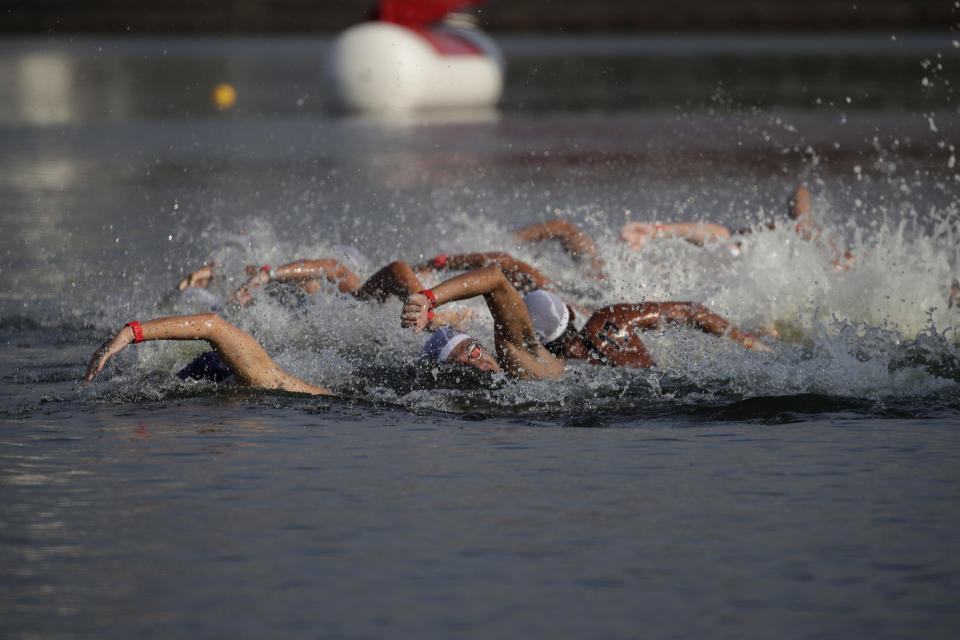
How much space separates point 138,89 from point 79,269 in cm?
3012

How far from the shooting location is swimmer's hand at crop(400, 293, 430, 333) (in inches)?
345

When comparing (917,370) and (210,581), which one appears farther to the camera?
(917,370)

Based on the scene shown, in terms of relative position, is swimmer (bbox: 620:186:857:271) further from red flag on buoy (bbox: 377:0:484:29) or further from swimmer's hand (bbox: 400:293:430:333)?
red flag on buoy (bbox: 377:0:484:29)

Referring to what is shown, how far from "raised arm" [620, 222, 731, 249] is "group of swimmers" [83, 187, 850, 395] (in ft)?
6.40

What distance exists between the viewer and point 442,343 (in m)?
10.2

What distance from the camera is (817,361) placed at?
1029 cm

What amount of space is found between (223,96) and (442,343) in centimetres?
3149

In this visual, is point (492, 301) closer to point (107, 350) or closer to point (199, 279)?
point (107, 350)

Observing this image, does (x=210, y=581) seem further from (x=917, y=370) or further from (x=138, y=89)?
(x=138, y=89)

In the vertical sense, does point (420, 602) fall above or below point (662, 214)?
below

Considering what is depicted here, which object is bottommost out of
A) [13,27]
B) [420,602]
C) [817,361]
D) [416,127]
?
[420,602]

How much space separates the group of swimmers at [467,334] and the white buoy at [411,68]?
822 inches

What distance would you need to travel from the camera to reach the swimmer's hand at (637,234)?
45.7 ft

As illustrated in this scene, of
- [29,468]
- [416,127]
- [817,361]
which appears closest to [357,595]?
[29,468]
